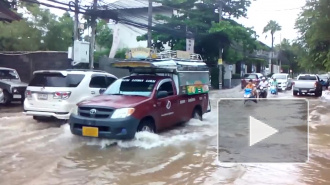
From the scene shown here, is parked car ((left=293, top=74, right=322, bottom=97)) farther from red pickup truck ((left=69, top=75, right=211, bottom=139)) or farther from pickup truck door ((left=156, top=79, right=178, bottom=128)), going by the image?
pickup truck door ((left=156, top=79, right=178, bottom=128))

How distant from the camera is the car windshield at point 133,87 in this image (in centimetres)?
867

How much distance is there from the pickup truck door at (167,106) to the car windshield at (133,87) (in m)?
0.24

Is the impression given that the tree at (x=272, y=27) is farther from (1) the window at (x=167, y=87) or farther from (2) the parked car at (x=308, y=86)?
(1) the window at (x=167, y=87)

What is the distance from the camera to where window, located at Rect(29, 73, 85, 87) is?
1002 cm

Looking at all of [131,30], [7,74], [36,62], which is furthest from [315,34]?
[131,30]

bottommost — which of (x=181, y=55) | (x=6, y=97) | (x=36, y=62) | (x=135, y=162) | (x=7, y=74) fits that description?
(x=135, y=162)

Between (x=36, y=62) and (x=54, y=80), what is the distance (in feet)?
36.1

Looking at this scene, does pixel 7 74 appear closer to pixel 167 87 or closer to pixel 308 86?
pixel 167 87

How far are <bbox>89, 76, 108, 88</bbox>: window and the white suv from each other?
23 centimetres

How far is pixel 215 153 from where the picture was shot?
24.9 feet

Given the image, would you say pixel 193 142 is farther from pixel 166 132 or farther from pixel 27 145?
pixel 27 145

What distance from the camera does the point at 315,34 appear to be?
15914 mm
